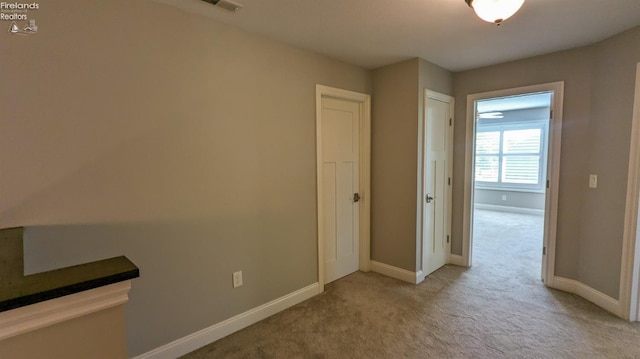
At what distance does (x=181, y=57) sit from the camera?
200 cm

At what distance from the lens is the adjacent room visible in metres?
1.53

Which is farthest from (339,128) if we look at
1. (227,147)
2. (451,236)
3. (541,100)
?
(541,100)

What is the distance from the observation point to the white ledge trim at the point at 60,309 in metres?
0.81

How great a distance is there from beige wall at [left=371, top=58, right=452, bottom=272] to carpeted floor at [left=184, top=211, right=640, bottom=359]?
15.7 inches

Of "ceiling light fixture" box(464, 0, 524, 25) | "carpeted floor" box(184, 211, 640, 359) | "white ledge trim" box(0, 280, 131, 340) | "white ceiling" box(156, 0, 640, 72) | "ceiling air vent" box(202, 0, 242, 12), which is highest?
"white ceiling" box(156, 0, 640, 72)

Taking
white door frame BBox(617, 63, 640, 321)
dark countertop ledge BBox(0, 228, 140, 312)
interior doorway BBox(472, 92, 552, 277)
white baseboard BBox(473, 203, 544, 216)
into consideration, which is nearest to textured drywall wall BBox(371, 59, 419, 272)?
white door frame BBox(617, 63, 640, 321)

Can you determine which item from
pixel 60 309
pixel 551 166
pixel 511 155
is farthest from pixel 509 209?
pixel 60 309

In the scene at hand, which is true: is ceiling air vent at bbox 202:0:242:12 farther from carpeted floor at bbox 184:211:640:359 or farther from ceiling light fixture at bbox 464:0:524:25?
carpeted floor at bbox 184:211:640:359

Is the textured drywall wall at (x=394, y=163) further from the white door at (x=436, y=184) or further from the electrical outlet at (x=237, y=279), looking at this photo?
the electrical outlet at (x=237, y=279)

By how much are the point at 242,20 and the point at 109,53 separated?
0.90m

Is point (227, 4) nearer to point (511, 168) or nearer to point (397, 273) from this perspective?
point (397, 273)

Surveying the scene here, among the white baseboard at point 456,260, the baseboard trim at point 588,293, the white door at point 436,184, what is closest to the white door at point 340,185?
the white door at point 436,184

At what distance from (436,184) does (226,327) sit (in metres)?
2.68

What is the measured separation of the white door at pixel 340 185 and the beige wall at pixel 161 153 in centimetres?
39
